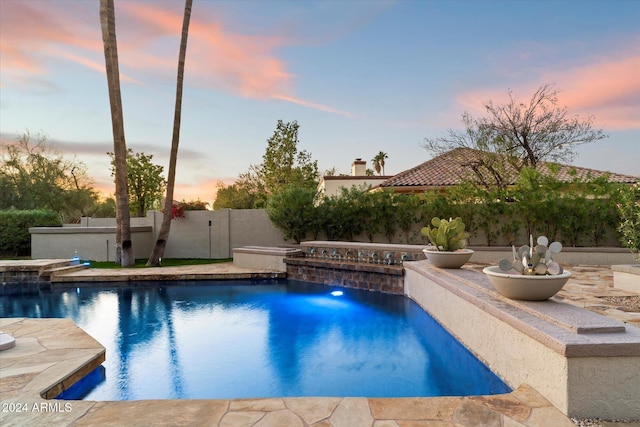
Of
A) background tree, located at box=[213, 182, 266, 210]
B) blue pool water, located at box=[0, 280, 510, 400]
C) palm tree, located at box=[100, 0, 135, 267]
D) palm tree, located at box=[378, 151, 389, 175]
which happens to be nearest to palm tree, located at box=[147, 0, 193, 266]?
palm tree, located at box=[100, 0, 135, 267]

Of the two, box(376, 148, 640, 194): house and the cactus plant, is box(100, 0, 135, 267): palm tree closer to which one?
box(376, 148, 640, 194): house

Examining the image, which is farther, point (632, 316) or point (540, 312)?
point (632, 316)

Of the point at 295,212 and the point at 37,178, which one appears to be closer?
the point at 295,212

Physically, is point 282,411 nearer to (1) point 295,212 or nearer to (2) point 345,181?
(1) point 295,212

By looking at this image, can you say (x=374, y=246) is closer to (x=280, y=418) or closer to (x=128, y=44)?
(x=280, y=418)

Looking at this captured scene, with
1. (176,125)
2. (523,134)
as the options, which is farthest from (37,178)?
(523,134)

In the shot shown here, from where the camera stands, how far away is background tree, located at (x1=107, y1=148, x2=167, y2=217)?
86.1 feet

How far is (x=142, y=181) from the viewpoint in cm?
2648

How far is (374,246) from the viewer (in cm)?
1041

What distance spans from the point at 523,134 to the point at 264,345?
574 inches

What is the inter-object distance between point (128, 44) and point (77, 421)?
14.1 m

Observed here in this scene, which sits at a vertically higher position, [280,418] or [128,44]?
[128,44]

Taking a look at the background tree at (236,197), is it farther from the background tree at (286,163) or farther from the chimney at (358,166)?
the chimney at (358,166)

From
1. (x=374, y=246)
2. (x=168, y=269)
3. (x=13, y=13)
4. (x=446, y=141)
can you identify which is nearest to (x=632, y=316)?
(x=374, y=246)
